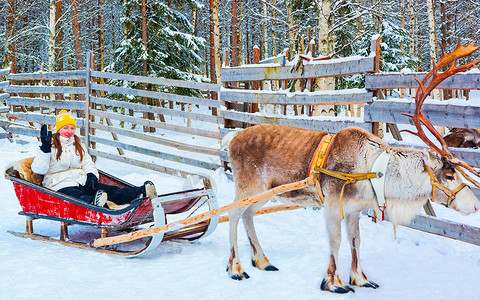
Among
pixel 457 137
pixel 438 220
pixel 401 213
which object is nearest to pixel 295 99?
pixel 457 137

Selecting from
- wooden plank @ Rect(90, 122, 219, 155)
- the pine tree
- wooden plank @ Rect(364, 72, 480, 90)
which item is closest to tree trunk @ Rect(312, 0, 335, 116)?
wooden plank @ Rect(90, 122, 219, 155)

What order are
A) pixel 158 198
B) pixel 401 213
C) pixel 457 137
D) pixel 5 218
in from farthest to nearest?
1. pixel 5 218
2. pixel 457 137
3. pixel 158 198
4. pixel 401 213

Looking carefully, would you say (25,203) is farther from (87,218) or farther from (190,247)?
(190,247)

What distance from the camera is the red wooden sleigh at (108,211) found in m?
3.97

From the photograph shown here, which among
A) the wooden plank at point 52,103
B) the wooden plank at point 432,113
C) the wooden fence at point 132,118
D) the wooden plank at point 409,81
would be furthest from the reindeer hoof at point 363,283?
the wooden plank at point 52,103

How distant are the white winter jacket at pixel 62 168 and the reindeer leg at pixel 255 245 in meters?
1.96

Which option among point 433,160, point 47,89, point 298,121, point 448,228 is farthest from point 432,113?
point 47,89

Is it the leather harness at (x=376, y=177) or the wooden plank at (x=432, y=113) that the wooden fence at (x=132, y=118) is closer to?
the wooden plank at (x=432, y=113)

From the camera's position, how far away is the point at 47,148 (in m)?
4.41

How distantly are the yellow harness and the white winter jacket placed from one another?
2671 millimetres

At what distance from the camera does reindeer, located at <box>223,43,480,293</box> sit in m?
3.06

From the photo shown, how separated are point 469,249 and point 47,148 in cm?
436

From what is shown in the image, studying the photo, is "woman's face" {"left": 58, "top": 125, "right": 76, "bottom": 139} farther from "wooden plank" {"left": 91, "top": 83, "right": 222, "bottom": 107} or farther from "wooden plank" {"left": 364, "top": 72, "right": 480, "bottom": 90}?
"wooden plank" {"left": 364, "top": 72, "right": 480, "bottom": 90}

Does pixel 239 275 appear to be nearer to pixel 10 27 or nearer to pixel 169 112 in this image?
pixel 169 112
